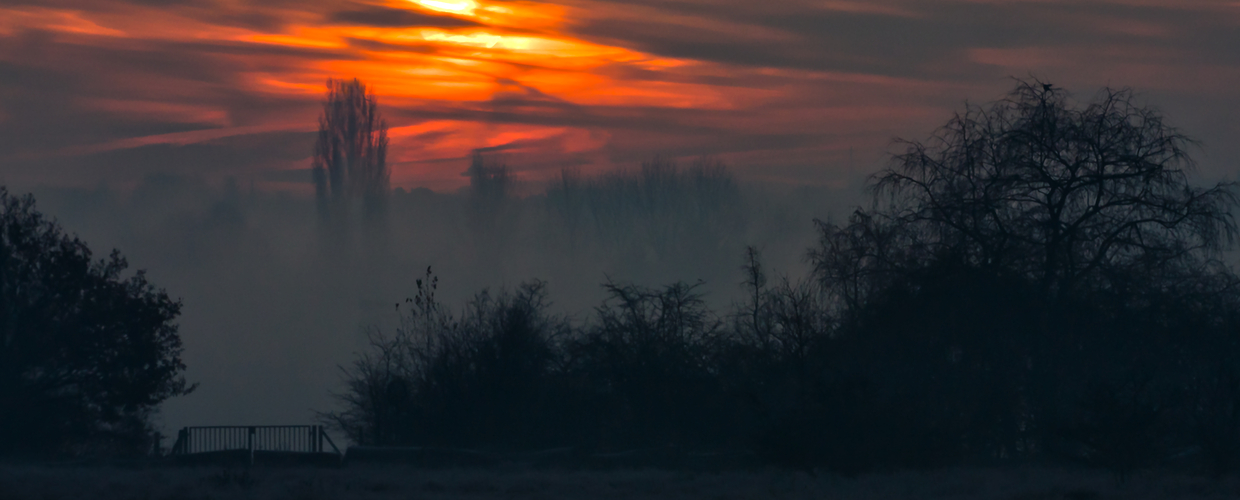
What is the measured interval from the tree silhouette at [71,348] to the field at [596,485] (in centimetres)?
1410

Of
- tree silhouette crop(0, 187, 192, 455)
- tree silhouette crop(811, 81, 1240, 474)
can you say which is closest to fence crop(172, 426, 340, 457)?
tree silhouette crop(0, 187, 192, 455)

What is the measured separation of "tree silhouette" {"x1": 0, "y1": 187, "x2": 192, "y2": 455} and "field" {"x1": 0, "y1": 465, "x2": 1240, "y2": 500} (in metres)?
14.1

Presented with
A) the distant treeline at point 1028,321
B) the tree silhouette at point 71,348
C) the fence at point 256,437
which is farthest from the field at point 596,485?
the tree silhouette at point 71,348

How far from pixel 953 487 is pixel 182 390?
29616 mm

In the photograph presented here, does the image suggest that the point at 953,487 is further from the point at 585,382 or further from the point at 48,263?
the point at 48,263

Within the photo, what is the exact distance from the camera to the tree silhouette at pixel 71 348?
3622 centimetres

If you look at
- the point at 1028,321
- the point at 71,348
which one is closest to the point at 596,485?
the point at 1028,321

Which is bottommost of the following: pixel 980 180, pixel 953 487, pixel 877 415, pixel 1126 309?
pixel 953 487

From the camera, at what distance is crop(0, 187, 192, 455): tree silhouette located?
36219 millimetres

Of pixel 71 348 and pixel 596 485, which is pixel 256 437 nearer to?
pixel 71 348

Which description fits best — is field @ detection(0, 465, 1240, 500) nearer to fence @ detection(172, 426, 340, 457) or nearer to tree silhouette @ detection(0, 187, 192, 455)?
fence @ detection(172, 426, 340, 457)

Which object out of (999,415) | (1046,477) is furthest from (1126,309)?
(1046,477)

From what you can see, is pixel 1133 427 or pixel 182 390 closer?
pixel 1133 427

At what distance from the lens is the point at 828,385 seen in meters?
21.6
